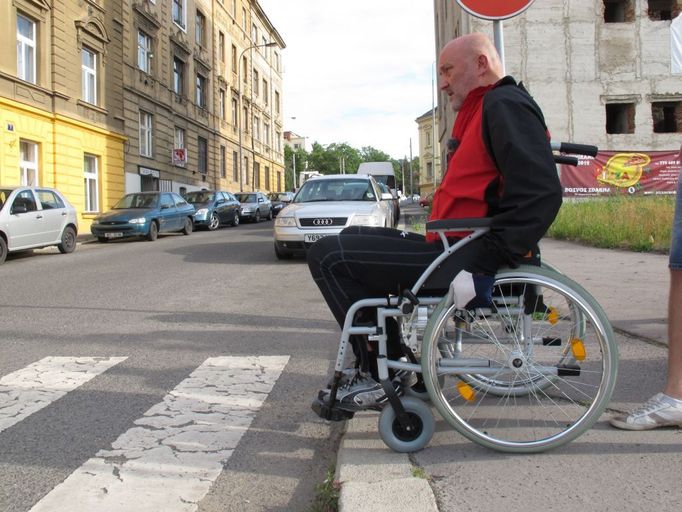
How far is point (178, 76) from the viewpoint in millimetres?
36062

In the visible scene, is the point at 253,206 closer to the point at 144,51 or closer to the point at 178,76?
the point at 144,51

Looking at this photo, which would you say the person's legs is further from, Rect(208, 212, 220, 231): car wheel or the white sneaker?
Rect(208, 212, 220, 231): car wheel

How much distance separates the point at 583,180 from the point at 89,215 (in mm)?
20243

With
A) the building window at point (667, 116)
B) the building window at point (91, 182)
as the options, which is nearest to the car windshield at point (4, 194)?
the building window at point (91, 182)

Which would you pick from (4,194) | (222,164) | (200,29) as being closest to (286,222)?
(4,194)

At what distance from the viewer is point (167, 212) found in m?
20.2

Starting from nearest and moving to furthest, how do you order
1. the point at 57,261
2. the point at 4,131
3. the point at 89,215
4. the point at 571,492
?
the point at 571,492 → the point at 57,261 → the point at 4,131 → the point at 89,215

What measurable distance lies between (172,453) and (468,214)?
178cm

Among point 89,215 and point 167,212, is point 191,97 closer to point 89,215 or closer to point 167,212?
point 89,215

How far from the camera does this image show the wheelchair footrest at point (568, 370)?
8.89 ft

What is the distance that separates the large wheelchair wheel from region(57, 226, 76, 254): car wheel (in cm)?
1407

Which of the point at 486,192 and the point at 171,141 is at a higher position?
the point at 171,141

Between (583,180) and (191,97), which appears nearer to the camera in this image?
(583,180)

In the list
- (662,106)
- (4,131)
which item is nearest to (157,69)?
(4,131)
